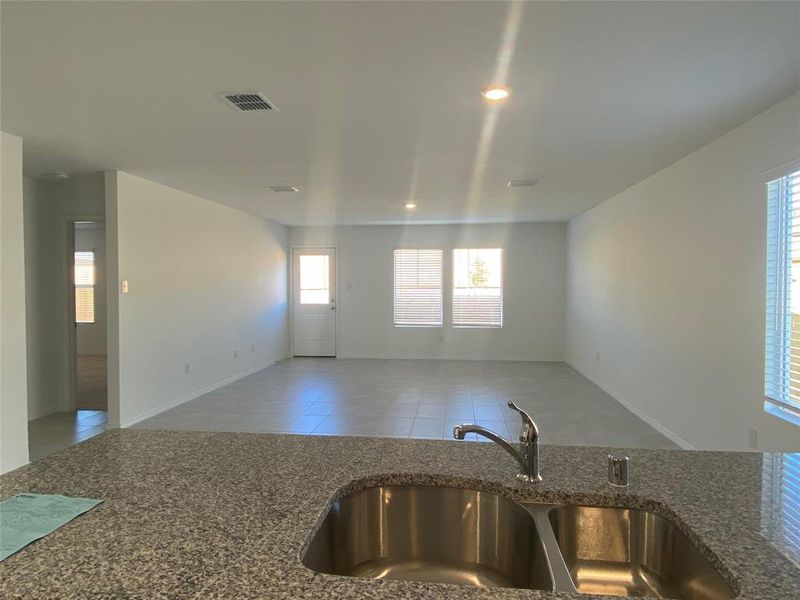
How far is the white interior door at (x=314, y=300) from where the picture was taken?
29.8 feet

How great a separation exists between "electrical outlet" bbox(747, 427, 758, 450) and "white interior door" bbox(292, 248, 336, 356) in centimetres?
695

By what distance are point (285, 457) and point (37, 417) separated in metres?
5.19

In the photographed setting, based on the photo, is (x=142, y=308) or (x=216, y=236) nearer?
(x=142, y=308)

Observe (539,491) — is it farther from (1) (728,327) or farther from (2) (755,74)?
(1) (728,327)

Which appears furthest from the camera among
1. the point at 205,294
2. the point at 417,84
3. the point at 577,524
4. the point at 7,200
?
the point at 205,294

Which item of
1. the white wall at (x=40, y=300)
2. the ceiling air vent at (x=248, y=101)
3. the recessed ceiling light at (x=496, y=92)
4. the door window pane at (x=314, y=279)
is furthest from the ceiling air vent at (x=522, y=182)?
the white wall at (x=40, y=300)

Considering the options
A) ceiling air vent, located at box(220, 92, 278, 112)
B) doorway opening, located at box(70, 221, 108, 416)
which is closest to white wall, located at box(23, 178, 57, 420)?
ceiling air vent, located at box(220, 92, 278, 112)

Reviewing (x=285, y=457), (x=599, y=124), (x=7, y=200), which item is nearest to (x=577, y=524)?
(x=285, y=457)

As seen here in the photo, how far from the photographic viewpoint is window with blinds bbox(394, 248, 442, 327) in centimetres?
886

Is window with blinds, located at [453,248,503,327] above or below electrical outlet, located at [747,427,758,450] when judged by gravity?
above

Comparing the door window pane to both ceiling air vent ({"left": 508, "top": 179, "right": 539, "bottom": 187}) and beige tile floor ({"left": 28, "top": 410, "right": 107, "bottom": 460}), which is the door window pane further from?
ceiling air vent ({"left": 508, "top": 179, "right": 539, "bottom": 187})

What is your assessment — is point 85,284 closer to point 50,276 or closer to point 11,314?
point 50,276

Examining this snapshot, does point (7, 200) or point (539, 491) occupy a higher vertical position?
point (7, 200)

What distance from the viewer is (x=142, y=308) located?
4.91 metres
